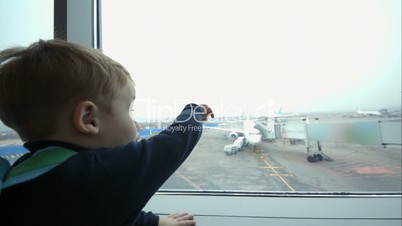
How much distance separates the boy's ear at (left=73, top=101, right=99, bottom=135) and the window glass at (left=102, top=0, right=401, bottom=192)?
1.47 ft

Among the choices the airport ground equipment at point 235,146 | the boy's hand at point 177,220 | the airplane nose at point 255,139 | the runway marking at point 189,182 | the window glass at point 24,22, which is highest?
the window glass at point 24,22

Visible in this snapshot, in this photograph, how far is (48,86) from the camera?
15.5 inches

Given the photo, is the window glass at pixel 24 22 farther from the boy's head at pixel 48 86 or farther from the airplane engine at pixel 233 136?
the airplane engine at pixel 233 136

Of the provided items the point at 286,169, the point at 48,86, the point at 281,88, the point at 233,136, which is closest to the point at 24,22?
the point at 48,86

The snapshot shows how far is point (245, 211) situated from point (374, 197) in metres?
0.52

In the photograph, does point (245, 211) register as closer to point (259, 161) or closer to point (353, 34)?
point (259, 161)

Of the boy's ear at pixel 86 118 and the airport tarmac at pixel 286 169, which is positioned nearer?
the boy's ear at pixel 86 118

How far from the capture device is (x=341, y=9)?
3.09 ft

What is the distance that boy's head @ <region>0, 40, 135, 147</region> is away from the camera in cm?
40

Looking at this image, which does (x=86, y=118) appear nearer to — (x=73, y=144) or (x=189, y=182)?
(x=73, y=144)

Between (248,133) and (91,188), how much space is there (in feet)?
2.23

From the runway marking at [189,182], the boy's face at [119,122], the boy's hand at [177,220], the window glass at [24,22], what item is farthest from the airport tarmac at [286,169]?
the window glass at [24,22]

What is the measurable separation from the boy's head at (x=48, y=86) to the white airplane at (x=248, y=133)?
59cm

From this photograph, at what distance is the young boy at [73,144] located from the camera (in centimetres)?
36
